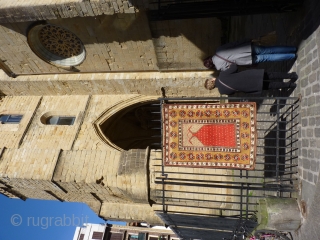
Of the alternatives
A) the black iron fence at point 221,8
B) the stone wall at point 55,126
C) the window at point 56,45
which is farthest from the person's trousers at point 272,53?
the stone wall at point 55,126

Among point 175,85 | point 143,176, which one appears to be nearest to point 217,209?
point 143,176

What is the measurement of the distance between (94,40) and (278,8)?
4.63 metres

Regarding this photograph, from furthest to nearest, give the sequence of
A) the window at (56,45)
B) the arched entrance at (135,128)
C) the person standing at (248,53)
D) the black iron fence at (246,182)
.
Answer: the arched entrance at (135,128) → the window at (56,45) → the black iron fence at (246,182) → the person standing at (248,53)

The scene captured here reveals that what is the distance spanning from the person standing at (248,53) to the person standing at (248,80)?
158mm

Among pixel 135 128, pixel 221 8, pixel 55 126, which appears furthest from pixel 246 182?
pixel 135 128

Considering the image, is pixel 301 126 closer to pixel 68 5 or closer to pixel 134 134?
pixel 68 5

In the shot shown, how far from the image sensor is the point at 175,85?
848cm

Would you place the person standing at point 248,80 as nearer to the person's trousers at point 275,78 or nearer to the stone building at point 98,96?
the person's trousers at point 275,78

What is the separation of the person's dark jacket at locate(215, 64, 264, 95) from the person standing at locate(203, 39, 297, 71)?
6.4 inches

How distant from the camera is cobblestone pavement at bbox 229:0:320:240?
4090 millimetres

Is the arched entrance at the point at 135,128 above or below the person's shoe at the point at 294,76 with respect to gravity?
above

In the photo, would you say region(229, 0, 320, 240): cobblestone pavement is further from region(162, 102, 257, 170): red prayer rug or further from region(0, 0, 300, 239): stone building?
region(0, 0, 300, 239): stone building

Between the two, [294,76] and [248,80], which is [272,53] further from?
[248,80]

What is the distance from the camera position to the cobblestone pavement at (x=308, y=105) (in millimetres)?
4090
